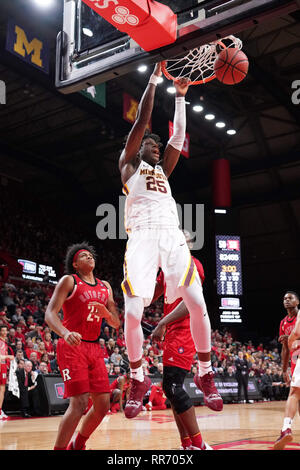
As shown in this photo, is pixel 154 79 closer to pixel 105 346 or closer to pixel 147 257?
pixel 147 257

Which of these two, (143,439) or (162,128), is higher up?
(162,128)

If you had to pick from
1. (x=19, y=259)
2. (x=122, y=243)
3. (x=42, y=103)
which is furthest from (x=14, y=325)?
(x=122, y=243)

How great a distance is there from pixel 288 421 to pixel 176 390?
1.40 meters

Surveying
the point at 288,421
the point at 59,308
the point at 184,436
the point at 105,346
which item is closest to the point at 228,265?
the point at 105,346

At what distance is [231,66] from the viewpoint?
4309mm

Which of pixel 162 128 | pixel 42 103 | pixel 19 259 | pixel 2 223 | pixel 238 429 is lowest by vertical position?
pixel 238 429

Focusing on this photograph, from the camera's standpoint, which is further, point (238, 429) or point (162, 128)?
point (162, 128)

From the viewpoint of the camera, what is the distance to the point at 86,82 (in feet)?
14.9

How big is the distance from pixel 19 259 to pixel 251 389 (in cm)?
971

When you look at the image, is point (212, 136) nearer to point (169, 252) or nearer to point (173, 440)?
point (173, 440)

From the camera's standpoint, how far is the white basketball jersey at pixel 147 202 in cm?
352

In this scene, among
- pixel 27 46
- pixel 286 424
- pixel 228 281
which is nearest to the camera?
pixel 286 424

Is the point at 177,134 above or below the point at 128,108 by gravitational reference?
below

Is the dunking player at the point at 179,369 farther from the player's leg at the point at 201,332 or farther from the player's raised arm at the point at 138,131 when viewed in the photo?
the player's raised arm at the point at 138,131
